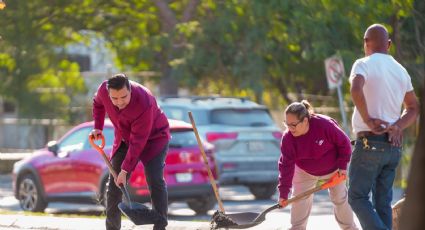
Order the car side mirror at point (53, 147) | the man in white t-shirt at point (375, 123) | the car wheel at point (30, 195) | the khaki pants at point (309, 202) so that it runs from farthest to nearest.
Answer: the car wheel at point (30, 195) < the car side mirror at point (53, 147) < the khaki pants at point (309, 202) < the man in white t-shirt at point (375, 123)

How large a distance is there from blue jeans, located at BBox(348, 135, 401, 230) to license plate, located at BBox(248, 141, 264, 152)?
10269 mm

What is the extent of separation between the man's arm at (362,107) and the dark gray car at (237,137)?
32.9 feet

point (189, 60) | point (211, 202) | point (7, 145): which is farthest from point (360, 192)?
point (7, 145)

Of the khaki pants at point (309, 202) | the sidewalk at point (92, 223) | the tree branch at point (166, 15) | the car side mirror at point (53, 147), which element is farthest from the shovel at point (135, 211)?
the tree branch at point (166, 15)

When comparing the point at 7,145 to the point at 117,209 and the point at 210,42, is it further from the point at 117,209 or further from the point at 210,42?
the point at 117,209

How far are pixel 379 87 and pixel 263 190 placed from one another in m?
11.1

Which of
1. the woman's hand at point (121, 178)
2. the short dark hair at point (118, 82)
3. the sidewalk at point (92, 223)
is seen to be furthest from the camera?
the sidewalk at point (92, 223)

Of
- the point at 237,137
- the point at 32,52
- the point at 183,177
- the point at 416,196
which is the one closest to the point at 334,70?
the point at 237,137

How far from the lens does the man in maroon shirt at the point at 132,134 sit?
9.91 m

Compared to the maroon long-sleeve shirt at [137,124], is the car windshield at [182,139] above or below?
below

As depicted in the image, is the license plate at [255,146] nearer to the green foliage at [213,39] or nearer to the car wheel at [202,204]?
the car wheel at [202,204]

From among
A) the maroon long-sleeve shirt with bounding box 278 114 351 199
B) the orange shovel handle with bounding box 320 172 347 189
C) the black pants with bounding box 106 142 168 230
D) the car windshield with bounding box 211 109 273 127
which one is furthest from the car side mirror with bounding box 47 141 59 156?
the orange shovel handle with bounding box 320 172 347 189

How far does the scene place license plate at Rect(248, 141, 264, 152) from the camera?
63.8 feet

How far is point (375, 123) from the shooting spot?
886cm
